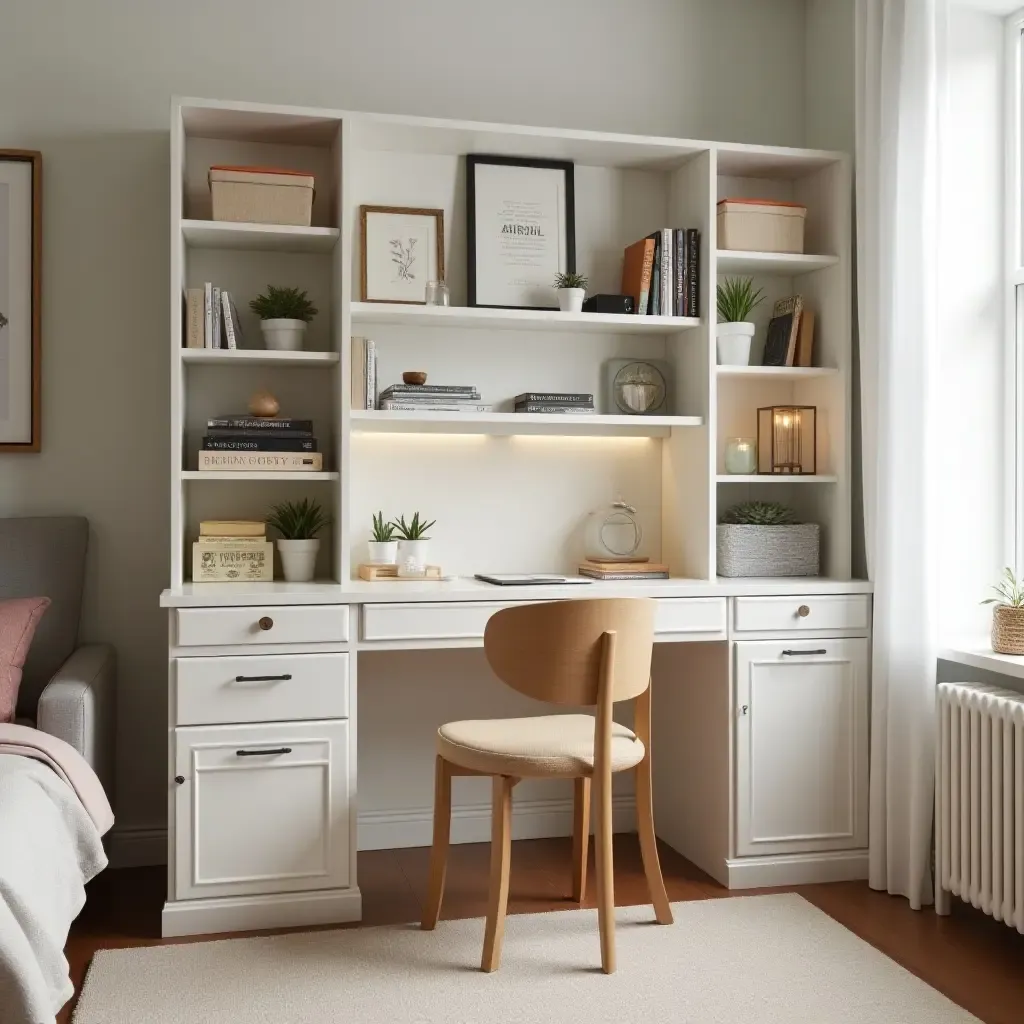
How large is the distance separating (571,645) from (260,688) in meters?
0.85

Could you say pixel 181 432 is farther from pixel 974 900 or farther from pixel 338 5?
pixel 974 900

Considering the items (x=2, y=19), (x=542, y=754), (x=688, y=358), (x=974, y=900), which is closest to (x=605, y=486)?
(x=688, y=358)

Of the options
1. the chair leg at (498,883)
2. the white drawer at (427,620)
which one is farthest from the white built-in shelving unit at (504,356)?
the chair leg at (498,883)

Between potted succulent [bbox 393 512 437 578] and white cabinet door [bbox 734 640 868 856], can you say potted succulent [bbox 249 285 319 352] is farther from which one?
white cabinet door [bbox 734 640 868 856]

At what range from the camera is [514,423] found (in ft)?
11.2

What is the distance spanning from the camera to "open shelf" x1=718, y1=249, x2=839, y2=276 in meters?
3.49

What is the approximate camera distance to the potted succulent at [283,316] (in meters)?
3.30

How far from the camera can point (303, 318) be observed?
344 centimetres

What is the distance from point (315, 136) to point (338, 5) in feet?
1.70

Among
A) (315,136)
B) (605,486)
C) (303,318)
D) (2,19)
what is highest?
(2,19)

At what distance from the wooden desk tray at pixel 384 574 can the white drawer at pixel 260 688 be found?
1.33 feet

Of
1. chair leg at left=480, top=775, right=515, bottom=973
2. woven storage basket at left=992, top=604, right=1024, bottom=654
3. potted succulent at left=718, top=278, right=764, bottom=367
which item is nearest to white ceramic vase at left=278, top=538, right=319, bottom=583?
chair leg at left=480, top=775, right=515, bottom=973

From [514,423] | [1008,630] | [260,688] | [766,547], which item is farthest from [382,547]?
[1008,630]

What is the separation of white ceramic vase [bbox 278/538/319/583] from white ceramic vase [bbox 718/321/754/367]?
4.52 ft
